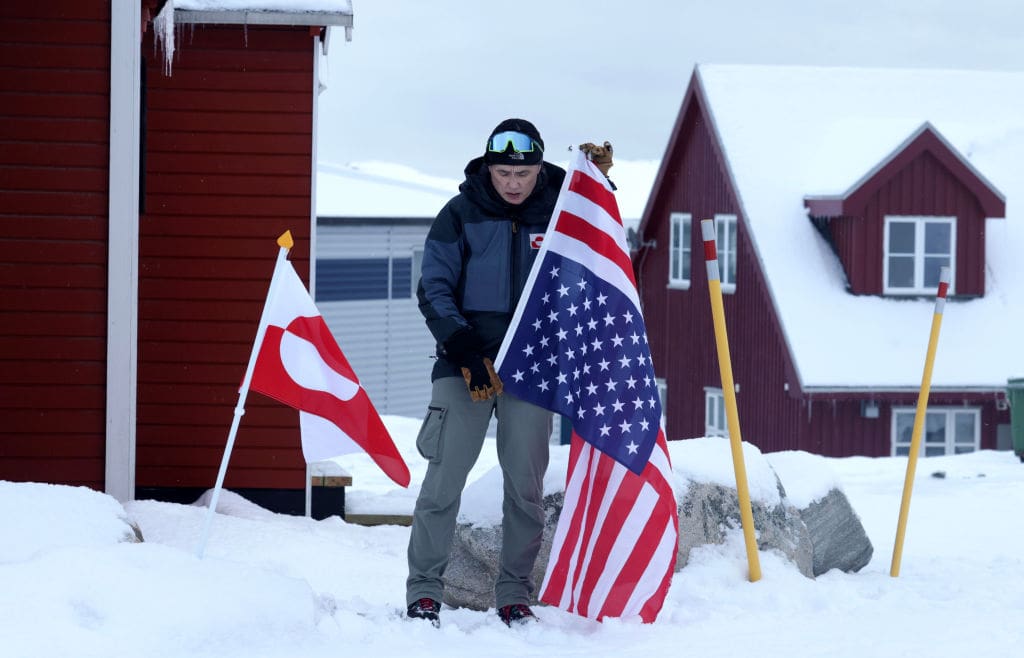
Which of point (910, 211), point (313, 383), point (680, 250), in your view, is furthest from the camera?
point (680, 250)

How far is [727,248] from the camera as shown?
21094 millimetres

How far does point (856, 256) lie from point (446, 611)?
49.7ft

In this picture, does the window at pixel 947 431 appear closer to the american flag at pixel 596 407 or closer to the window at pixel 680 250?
the window at pixel 680 250

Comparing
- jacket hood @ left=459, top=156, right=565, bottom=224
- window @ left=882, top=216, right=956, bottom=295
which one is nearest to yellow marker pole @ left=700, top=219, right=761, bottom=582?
jacket hood @ left=459, top=156, right=565, bottom=224

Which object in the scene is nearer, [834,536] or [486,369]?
[486,369]

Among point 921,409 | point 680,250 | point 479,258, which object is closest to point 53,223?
point 479,258

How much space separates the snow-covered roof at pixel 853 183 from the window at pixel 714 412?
2827 millimetres

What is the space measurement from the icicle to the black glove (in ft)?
15.4

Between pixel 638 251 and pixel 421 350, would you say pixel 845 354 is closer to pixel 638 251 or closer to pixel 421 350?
pixel 638 251

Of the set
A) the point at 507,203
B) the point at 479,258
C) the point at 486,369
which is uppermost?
the point at 507,203

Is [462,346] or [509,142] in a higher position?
[509,142]

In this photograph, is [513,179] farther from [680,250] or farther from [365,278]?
[365,278]

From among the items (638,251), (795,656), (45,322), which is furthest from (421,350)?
(795,656)

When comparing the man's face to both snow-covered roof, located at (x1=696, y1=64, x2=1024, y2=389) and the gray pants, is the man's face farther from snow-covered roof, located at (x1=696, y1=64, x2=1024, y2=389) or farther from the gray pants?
snow-covered roof, located at (x1=696, y1=64, x2=1024, y2=389)
